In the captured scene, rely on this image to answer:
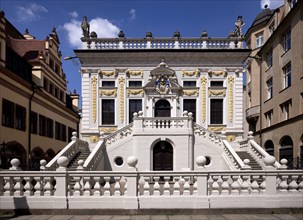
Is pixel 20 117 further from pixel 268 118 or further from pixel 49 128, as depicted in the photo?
pixel 268 118

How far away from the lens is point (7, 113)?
20.9 m

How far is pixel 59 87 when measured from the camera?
110 feet

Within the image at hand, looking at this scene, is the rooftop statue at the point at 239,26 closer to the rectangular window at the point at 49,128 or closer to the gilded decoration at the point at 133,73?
the gilded decoration at the point at 133,73

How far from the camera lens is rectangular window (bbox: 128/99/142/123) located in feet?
71.3

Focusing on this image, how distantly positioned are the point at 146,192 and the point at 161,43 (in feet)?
52.5

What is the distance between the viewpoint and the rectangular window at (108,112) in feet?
71.3

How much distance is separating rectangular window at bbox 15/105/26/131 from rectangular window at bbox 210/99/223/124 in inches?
627

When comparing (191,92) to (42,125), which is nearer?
(191,92)

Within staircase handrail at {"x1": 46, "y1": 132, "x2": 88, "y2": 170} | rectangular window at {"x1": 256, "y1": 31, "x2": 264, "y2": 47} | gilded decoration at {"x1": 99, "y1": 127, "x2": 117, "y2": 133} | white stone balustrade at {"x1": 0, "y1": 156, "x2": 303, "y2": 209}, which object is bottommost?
white stone balustrade at {"x1": 0, "y1": 156, "x2": 303, "y2": 209}

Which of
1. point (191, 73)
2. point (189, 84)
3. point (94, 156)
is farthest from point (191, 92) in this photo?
point (94, 156)

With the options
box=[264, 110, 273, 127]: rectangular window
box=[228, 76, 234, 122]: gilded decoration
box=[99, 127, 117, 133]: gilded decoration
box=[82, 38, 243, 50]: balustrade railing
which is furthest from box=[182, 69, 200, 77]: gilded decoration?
box=[264, 110, 273, 127]: rectangular window

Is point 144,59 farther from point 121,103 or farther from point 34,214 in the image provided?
point 34,214

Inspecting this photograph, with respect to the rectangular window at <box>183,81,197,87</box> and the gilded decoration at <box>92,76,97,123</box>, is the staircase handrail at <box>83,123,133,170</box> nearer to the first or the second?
the gilded decoration at <box>92,76,97,123</box>

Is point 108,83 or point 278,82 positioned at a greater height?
point 278,82
